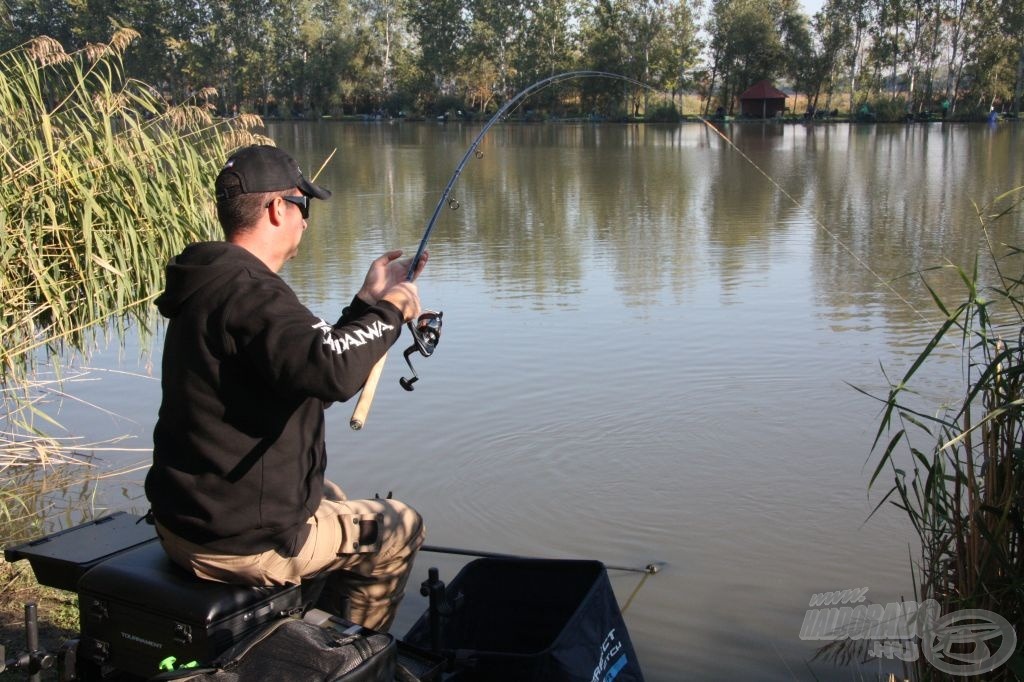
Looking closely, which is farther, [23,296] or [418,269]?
[23,296]

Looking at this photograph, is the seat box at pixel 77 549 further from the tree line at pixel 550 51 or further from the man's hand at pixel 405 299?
the tree line at pixel 550 51

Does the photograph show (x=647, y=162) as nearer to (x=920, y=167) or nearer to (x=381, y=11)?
(x=920, y=167)

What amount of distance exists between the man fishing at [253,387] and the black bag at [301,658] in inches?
10.0

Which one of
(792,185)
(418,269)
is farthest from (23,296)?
(792,185)

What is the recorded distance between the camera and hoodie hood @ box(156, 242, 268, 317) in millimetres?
1984

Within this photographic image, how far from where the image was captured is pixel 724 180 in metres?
19.1

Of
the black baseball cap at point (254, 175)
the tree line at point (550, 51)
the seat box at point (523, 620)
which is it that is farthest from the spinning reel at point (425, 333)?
the tree line at point (550, 51)

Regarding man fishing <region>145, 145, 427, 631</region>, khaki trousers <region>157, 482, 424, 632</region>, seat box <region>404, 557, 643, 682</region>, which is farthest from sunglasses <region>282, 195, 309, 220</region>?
seat box <region>404, 557, 643, 682</region>

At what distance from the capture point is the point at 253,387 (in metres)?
2.00

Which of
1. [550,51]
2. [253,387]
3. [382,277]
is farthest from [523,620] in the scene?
[550,51]

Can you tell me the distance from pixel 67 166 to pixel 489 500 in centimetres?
251

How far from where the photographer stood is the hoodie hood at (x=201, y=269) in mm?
1984

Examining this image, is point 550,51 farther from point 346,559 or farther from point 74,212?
point 346,559

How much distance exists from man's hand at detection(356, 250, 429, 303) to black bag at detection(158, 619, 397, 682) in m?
0.69
